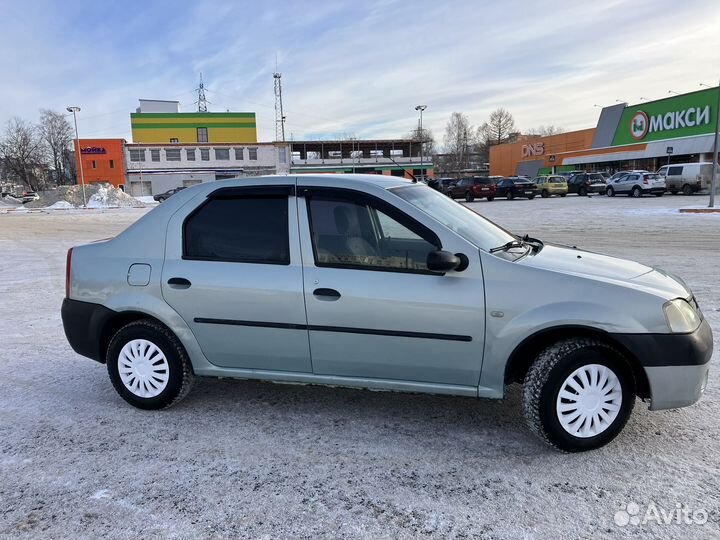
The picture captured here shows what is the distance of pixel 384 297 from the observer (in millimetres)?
3436

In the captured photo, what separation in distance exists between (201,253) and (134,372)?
3.46 feet

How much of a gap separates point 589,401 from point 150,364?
10.0 ft

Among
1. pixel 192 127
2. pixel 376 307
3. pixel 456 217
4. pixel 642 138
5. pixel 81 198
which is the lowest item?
pixel 376 307

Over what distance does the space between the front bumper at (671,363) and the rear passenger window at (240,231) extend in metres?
2.25

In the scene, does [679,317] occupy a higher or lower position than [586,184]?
lower

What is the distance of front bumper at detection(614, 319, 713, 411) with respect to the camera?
312 centimetres

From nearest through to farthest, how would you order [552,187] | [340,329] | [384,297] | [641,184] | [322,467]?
[322,467] → [384,297] → [340,329] → [641,184] → [552,187]

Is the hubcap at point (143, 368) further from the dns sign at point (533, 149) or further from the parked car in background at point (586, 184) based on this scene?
the dns sign at point (533, 149)

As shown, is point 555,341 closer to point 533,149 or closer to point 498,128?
point 533,149

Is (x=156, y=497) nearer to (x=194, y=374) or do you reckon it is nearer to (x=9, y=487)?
(x=9, y=487)

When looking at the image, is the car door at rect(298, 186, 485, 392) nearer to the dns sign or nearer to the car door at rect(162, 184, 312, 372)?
the car door at rect(162, 184, 312, 372)

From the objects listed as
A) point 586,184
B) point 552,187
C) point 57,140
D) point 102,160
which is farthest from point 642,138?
point 57,140

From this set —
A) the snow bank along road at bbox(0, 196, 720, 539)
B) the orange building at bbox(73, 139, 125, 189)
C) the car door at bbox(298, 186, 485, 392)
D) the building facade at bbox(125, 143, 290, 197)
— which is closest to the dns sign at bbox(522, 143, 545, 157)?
the building facade at bbox(125, 143, 290, 197)

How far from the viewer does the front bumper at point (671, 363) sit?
10.2 feet
